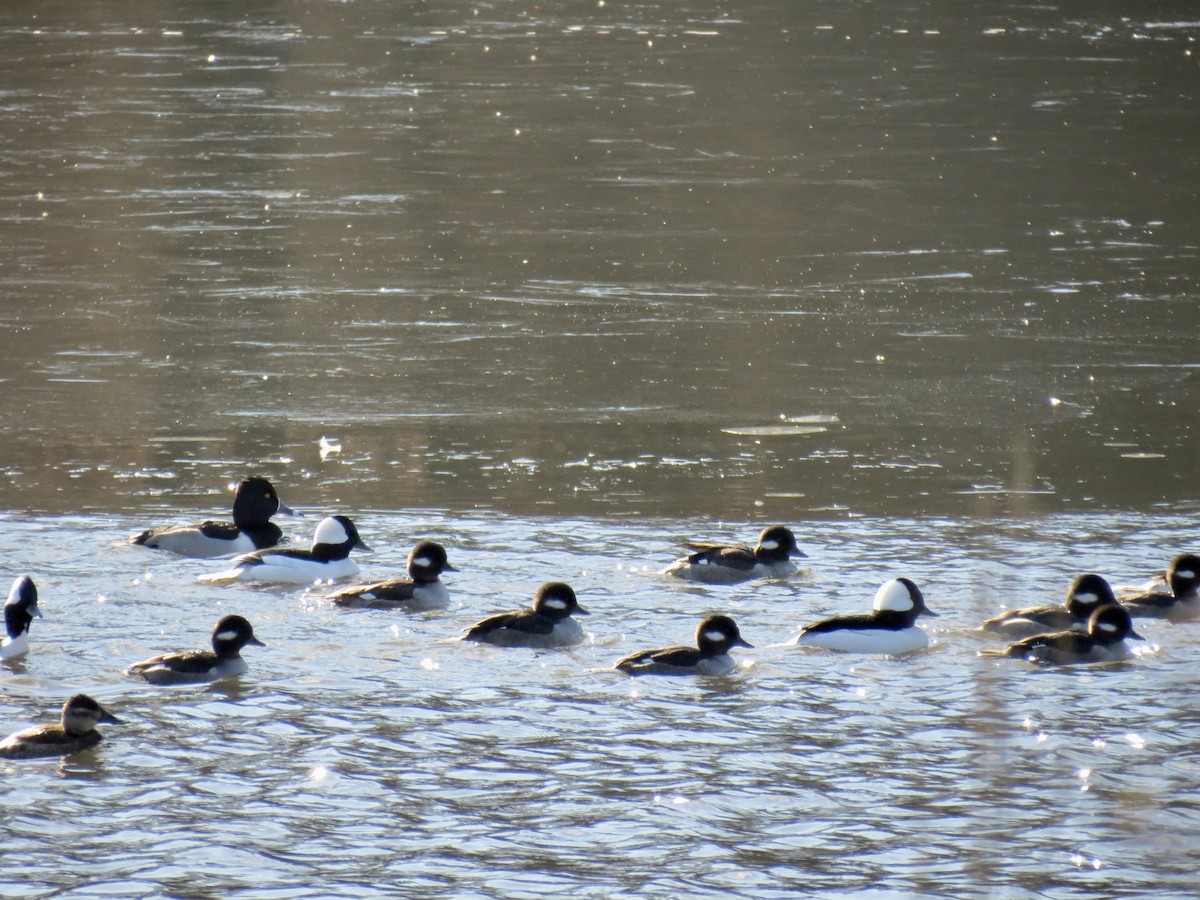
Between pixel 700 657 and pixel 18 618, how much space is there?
315 centimetres

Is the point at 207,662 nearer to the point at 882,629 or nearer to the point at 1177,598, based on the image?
the point at 882,629

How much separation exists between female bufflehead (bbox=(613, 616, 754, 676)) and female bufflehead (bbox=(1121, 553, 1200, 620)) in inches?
86.7

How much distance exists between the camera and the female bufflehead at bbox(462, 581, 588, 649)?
905 cm

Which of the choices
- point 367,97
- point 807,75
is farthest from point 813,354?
point 807,75

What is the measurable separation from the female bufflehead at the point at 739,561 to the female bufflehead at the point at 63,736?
363 cm

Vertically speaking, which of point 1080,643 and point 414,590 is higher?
point 414,590

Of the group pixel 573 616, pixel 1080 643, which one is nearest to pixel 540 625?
pixel 573 616

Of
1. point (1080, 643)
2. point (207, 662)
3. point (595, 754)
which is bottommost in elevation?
point (595, 754)

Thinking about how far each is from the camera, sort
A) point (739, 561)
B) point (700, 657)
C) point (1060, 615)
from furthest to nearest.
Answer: point (739, 561)
point (1060, 615)
point (700, 657)

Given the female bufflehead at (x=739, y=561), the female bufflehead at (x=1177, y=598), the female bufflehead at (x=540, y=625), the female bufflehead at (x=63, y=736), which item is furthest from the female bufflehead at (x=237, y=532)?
the female bufflehead at (x=1177, y=598)

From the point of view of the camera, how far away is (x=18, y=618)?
8875 mm

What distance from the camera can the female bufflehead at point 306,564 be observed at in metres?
10.4

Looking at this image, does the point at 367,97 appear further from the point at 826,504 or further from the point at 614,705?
the point at 614,705

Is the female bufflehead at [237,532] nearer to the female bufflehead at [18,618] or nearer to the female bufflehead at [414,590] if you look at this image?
the female bufflehead at [414,590]
